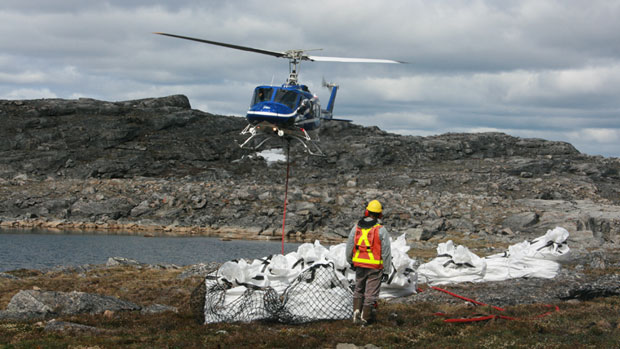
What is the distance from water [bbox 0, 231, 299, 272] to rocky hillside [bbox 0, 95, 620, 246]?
7170mm

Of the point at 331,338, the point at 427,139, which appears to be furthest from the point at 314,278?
the point at 427,139

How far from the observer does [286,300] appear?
12906 millimetres

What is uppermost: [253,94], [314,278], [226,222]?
[253,94]

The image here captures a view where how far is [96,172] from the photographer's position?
246 ft

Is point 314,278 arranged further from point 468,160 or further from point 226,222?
point 468,160

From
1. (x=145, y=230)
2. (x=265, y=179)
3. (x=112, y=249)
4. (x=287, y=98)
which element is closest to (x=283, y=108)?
(x=287, y=98)

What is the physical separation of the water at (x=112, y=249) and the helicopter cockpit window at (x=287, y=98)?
13106 millimetres

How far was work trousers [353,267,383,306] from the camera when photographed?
40.5 ft

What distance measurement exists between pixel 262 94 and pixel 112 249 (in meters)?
19.9

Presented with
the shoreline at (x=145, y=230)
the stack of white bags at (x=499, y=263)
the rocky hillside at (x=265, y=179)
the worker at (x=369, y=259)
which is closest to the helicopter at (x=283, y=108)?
the stack of white bags at (x=499, y=263)

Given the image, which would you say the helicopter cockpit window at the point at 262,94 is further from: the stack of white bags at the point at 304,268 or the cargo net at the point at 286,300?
the cargo net at the point at 286,300

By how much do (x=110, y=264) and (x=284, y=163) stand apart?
205 feet

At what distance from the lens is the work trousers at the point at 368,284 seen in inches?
486

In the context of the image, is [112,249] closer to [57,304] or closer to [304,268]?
[57,304]
